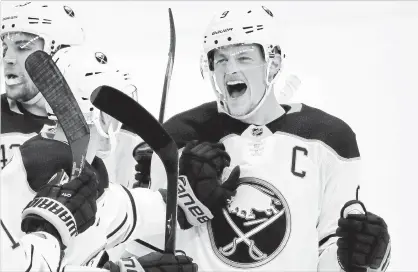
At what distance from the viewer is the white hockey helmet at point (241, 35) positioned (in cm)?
275

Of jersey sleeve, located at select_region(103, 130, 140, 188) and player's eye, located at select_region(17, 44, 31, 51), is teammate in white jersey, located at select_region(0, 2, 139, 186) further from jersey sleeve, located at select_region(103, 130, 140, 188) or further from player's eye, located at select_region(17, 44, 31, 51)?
jersey sleeve, located at select_region(103, 130, 140, 188)

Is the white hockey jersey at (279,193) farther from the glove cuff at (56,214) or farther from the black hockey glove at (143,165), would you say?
the glove cuff at (56,214)

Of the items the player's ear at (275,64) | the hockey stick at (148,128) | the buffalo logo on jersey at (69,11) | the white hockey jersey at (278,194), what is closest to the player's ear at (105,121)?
the white hockey jersey at (278,194)

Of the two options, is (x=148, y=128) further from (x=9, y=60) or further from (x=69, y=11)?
(x=69, y=11)

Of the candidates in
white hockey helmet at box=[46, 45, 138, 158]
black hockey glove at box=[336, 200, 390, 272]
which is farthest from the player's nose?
black hockey glove at box=[336, 200, 390, 272]

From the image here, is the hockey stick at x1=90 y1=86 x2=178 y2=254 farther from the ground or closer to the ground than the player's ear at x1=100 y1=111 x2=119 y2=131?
closer to the ground

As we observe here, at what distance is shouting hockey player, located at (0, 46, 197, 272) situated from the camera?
2.22 meters

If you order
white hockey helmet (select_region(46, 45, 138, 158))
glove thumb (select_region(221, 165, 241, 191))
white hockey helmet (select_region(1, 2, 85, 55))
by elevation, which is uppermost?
white hockey helmet (select_region(1, 2, 85, 55))

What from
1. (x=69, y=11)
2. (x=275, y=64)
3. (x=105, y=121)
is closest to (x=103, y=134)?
(x=105, y=121)

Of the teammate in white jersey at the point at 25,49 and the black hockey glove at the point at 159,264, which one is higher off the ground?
the teammate in white jersey at the point at 25,49

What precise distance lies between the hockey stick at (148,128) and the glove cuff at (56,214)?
20cm

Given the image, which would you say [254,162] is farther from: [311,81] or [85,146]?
[311,81]

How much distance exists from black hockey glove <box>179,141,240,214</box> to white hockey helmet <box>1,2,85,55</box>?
767 millimetres

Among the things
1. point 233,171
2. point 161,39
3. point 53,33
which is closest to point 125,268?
point 233,171
